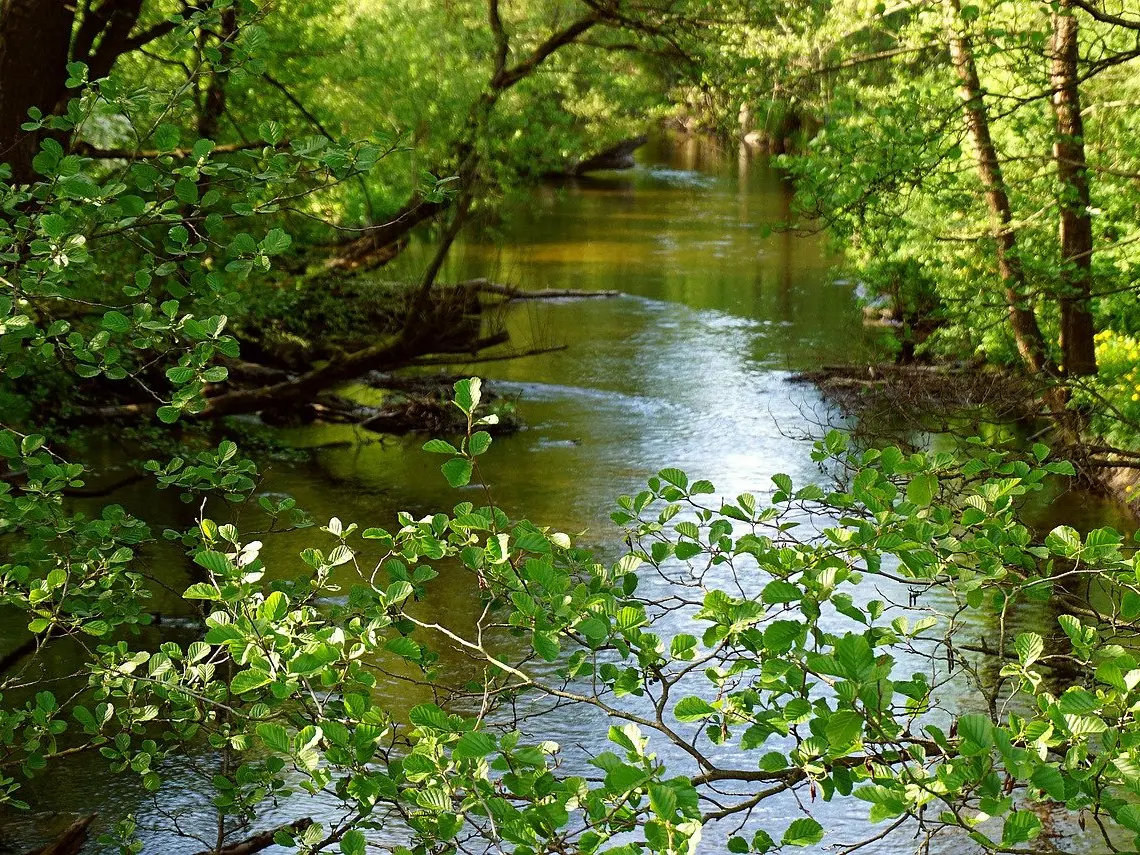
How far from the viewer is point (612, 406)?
17.1m

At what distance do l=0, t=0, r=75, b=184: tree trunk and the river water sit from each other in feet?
11.8

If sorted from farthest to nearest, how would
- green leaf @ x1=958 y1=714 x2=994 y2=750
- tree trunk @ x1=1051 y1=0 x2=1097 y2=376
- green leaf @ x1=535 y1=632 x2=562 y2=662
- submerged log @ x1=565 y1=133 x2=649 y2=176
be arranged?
submerged log @ x1=565 y1=133 x2=649 y2=176, tree trunk @ x1=1051 y1=0 x2=1097 y2=376, green leaf @ x1=535 y1=632 x2=562 y2=662, green leaf @ x1=958 y1=714 x2=994 y2=750

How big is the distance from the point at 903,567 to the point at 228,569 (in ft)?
6.08

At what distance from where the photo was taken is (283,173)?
4.13m

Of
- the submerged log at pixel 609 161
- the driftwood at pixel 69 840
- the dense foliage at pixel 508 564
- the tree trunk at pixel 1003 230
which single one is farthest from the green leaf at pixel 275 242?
the submerged log at pixel 609 161

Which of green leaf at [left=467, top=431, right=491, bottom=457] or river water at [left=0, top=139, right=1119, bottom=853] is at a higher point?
green leaf at [left=467, top=431, right=491, bottom=457]

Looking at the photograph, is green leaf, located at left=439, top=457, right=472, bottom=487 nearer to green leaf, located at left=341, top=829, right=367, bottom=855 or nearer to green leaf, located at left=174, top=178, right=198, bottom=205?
green leaf, located at left=341, top=829, right=367, bottom=855

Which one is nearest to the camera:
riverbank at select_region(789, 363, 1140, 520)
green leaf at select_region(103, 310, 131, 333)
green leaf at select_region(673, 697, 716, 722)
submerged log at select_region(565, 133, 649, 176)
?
green leaf at select_region(673, 697, 716, 722)

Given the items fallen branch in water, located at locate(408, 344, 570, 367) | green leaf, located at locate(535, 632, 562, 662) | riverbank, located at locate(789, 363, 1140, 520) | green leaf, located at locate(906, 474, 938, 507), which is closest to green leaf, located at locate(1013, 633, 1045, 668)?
green leaf, located at locate(906, 474, 938, 507)

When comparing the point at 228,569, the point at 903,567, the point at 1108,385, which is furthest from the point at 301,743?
the point at 1108,385

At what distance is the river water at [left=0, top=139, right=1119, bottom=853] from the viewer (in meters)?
9.44

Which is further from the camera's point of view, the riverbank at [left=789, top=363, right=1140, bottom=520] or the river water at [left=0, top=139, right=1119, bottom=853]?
the river water at [left=0, top=139, right=1119, bottom=853]

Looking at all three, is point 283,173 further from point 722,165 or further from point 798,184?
point 722,165

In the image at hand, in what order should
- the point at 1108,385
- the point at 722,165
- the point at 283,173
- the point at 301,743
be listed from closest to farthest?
the point at 301,743, the point at 283,173, the point at 1108,385, the point at 722,165
